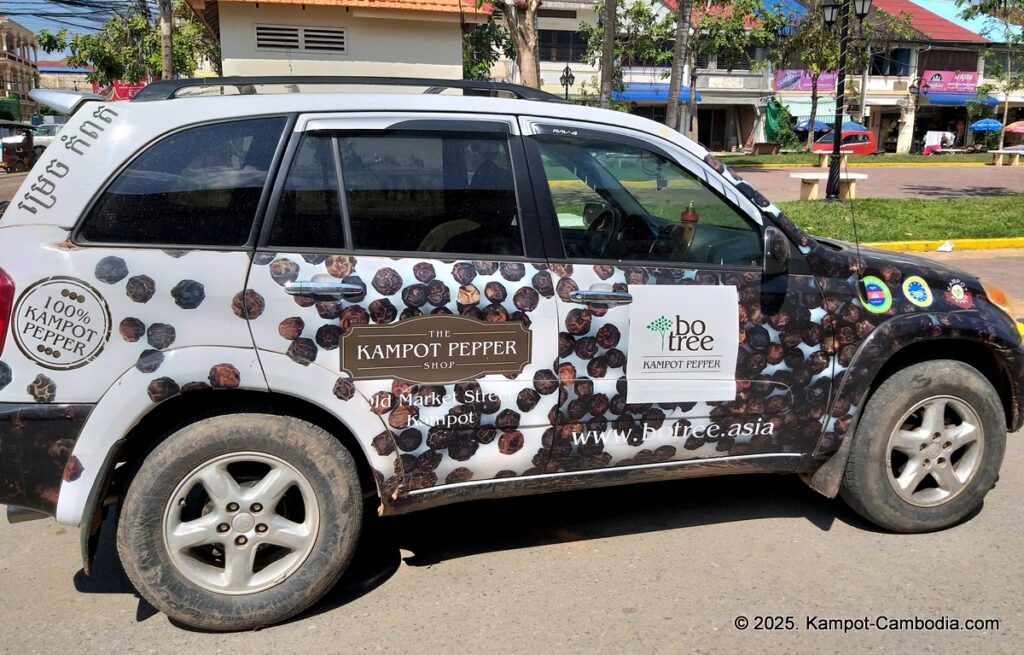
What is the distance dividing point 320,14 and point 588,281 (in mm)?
13681

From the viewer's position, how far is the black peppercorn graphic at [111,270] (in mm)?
2730

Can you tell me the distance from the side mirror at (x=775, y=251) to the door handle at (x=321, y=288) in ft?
5.19

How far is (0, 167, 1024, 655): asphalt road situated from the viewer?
9.69 ft

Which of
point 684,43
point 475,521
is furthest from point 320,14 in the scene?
point 475,521

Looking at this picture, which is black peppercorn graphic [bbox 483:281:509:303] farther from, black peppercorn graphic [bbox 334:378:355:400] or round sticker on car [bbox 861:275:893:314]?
round sticker on car [bbox 861:275:893:314]

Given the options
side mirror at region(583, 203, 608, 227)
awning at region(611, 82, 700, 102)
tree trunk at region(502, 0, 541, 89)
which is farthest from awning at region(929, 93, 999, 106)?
Result: side mirror at region(583, 203, 608, 227)

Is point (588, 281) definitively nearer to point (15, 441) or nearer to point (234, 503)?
point (234, 503)

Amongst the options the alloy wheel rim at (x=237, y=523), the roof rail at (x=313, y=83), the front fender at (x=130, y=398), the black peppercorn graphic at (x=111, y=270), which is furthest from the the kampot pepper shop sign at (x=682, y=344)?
the black peppercorn graphic at (x=111, y=270)

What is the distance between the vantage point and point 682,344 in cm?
321

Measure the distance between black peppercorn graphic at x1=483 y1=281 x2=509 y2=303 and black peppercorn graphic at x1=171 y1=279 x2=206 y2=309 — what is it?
3.22ft

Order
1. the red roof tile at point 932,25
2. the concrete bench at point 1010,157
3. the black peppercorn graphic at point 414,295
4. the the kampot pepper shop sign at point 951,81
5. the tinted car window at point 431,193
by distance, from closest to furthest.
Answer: the black peppercorn graphic at point 414,295 < the tinted car window at point 431,193 < the concrete bench at point 1010,157 < the red roof tile at point 932,25 < the the kampot pepper shop sign at point 951,81

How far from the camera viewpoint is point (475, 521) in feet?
12.9

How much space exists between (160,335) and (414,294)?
866 millimetres

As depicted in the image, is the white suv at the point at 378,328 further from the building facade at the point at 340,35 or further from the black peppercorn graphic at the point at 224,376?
the building facade at the point at 340,35
